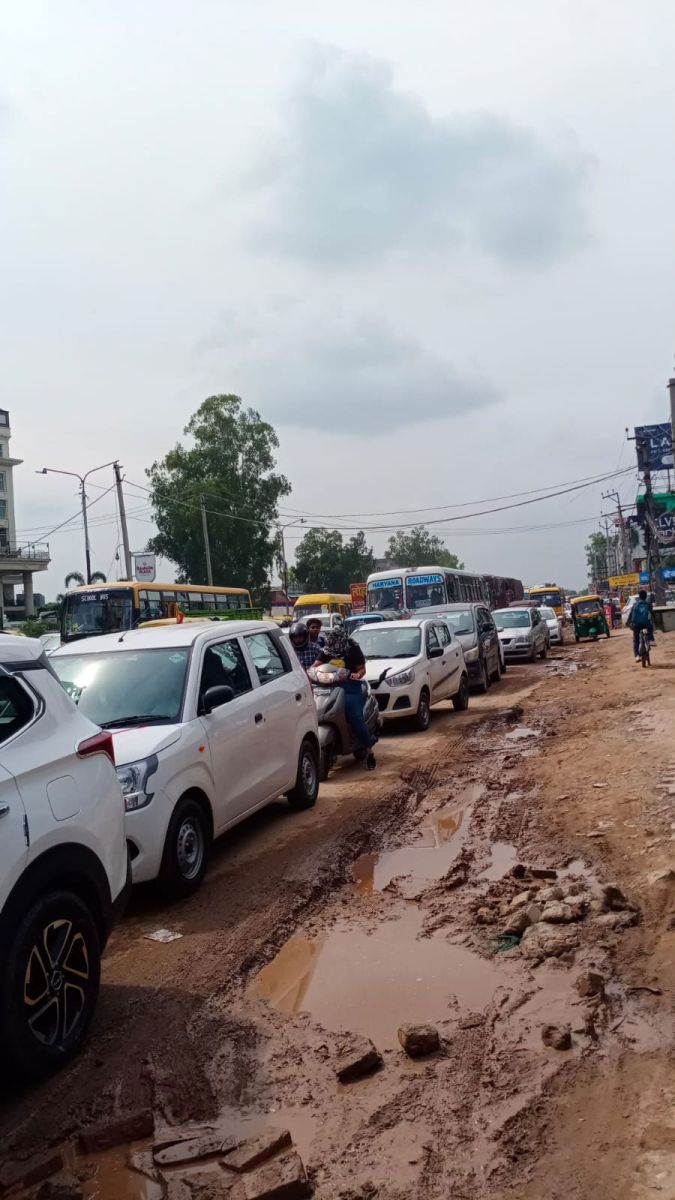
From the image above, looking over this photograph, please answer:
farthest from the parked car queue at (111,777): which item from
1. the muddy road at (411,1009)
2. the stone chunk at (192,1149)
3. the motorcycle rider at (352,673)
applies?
the motorcycle rider at (352,673)

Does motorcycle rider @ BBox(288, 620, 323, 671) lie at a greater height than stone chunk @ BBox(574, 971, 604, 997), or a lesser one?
greater

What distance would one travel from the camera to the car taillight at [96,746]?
14.2ft

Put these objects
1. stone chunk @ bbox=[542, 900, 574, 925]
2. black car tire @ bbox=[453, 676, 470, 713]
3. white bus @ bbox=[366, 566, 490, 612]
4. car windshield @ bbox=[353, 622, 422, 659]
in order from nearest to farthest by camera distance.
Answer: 1. stone chunk @ bbox=[542, 900, 574, 925]
2. car windshield @ bbox=[353, 622, 422, 659]
3. black car tire @ bbox=[453, 676, 470, 713]
4. white bus @ bbox=[366, 566, 490, 612]

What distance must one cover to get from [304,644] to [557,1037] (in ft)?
25.7

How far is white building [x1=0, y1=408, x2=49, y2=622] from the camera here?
71.4 m

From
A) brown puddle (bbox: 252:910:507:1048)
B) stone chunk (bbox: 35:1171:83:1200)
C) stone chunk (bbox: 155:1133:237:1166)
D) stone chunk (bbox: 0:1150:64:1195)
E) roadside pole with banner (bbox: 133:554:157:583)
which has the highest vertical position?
roadside pole with banner (bbox: 133:554:157:583)

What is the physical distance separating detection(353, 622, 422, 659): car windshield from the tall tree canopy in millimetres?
70431

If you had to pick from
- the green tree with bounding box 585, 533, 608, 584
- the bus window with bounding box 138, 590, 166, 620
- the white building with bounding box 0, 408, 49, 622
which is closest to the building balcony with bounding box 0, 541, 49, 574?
the white building with bounding box 0, 408, 49, 622

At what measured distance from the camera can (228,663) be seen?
7.57 m

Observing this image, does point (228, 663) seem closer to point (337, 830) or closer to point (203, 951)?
point (337, 830)

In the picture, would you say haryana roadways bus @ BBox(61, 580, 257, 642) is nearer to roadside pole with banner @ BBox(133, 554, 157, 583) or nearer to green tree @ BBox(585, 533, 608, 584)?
roadside pole with banner @ BBox(133, 554, 157, 583)

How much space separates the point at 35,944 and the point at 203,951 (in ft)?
5.23

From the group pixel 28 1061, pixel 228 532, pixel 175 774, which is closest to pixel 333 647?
pixel 175 774

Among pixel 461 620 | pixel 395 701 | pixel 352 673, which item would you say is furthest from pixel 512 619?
pixel 352 673
